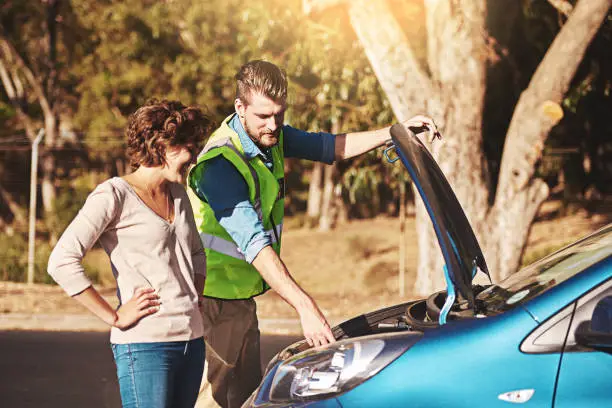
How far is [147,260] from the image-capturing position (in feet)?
12.4

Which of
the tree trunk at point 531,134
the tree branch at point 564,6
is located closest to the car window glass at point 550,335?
the tree trunk at point 531,134

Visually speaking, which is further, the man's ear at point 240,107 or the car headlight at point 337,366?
the man's ear at point 240,107

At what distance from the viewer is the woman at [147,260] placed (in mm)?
Result: 3705

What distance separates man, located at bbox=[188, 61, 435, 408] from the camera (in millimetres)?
4047

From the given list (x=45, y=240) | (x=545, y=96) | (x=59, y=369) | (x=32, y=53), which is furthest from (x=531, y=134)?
(x=32, y=53)

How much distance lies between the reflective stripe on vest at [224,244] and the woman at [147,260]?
53 cm

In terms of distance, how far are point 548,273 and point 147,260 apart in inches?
57.3

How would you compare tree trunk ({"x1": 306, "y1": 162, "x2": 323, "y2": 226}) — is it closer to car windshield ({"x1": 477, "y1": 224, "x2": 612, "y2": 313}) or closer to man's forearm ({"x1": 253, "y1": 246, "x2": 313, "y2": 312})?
car windshield ({"x1": 477, "y1": 224, "x2": 612, "y2": 313})

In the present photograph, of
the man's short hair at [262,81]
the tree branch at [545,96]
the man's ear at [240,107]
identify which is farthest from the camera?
the tree branch at [545,96]

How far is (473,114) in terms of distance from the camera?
12.9 meters

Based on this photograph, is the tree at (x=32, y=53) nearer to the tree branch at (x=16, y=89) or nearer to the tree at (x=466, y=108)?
the tree branch at (x=16, y=89)

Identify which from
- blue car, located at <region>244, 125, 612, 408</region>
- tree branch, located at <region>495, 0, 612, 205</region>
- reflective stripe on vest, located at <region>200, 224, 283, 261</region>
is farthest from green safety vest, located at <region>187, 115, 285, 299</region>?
tree branch, located at <region>495, 0, 612, 205</region>

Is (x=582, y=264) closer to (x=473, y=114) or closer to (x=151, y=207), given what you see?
(x=151, y=207)

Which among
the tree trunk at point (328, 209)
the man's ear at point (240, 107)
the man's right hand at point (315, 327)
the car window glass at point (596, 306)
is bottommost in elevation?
the tree trunk at point (328, 209)
